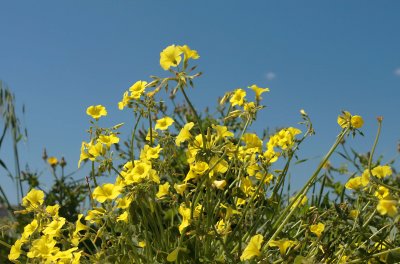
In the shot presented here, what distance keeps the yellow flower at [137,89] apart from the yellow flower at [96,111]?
19 centimetres

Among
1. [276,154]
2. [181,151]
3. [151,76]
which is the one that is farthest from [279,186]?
[181,151]

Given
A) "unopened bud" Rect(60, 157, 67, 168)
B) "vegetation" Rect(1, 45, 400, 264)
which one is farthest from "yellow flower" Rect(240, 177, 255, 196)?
"unopened bud" Rect(60, 157, 67, 168)

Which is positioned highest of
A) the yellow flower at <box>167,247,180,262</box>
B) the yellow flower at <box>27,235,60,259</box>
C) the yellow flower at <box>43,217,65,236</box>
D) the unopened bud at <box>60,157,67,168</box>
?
the unopened bud at <box>60,157,67,168</box>

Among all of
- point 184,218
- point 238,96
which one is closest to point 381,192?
point 238,96

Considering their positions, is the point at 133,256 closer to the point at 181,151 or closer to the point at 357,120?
the point at 357,120

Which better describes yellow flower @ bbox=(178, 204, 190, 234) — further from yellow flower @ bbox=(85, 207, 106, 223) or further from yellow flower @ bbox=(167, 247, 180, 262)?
yellow flower @ bbox=(85, 207, 106, 223)

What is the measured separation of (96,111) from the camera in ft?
7.09

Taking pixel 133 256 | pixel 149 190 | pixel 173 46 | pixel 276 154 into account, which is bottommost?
pixel 133 256

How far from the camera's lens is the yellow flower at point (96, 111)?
2139 millimetres

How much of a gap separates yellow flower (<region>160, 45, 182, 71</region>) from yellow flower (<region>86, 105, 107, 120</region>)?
20.5 inches

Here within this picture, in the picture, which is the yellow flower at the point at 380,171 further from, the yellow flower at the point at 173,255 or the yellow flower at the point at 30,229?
the yellow flower at the point at 30,229

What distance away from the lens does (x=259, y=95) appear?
2094 millimetres

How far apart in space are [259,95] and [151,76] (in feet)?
1.56

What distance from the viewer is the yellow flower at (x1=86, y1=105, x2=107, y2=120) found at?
84.2 inches
